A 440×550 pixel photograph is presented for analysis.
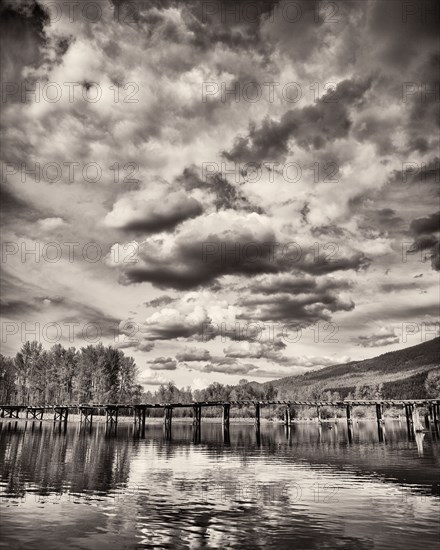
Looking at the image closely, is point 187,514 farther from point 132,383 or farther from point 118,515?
point 132,383

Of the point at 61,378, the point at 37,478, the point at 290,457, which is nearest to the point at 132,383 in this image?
the point at 61,378

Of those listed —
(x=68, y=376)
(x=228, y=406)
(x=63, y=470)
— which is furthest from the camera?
(x=68, y=376)

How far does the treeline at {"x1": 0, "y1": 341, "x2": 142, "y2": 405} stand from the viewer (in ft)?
454

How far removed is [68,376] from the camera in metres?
142

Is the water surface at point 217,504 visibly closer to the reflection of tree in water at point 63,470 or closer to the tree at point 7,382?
the reflection of tree in water at point 63,470

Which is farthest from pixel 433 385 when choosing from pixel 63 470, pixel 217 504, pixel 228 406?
pixel 217 504

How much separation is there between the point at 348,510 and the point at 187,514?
731 cm

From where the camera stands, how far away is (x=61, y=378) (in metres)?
141

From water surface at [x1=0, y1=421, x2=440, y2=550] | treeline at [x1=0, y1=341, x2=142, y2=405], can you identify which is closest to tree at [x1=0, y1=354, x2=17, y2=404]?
treeline at [x1=0, y1=341, x2=142, y2=405]

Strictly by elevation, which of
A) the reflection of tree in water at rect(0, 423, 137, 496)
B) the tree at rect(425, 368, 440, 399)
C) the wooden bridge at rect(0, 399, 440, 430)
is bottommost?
the reflection of tree in water at rect(0, 423, 137, 496)

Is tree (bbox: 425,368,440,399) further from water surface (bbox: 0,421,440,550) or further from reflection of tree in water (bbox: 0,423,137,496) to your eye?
reflection of tree in water (bbox: 0,423,137,496)

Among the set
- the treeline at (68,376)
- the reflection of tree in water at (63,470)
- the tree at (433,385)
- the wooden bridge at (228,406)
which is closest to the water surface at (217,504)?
the reflection of tree in water at (63,470)

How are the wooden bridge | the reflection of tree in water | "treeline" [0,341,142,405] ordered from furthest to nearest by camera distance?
1. "treeline" [0,341,142,405]
2. the wooden bridge
3. the reflection of tree in water

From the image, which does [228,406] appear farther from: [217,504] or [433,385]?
[433,385]
